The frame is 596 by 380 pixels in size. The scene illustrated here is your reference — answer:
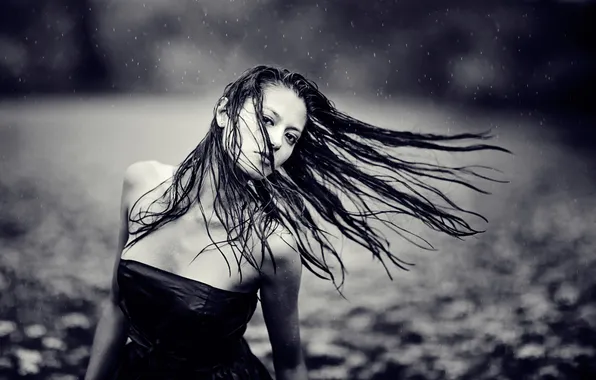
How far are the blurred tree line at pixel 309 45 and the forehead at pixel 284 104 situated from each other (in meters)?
1.29

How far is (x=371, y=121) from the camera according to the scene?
3.04 metres

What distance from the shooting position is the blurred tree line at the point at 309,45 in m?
3.07

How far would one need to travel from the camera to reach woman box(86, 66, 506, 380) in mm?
1592

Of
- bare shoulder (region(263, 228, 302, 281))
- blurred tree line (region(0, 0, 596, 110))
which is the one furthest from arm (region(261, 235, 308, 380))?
blurred tree line (region(0, 0, 596, 110))

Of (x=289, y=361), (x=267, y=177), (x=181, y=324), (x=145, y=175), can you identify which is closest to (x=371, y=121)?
(x=267, y=177)

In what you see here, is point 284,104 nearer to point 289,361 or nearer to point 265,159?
point 265,159

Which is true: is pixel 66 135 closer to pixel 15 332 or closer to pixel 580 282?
pixel 15 332

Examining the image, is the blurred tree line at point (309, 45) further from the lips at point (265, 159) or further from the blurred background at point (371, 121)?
the lips at point (265, 159)

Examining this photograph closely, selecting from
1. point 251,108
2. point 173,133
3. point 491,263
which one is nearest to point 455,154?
point 491,263

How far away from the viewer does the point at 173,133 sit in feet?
10.4

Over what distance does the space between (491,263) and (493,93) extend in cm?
85

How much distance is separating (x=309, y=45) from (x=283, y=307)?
1.86 m

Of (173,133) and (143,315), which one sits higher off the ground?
(173,133)

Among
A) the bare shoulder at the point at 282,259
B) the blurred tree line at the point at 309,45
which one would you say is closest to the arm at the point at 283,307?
the bare shoulder at the point at 282,259
